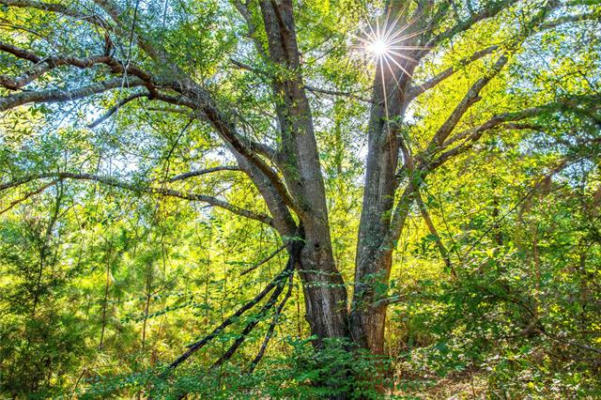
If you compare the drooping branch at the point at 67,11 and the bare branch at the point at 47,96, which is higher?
the drooping branch at the point at 67,11

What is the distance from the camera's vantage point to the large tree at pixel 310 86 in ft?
9.00

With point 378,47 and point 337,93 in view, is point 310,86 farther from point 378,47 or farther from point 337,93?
point 378,47

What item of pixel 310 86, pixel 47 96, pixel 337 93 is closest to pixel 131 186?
pixel 47 96

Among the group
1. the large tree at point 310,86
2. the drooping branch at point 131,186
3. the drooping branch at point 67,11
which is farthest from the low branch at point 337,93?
the drooping branch at point 67,11

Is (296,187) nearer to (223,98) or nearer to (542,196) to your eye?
(223,98)

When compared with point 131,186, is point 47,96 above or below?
below

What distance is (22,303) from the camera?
4887 mm

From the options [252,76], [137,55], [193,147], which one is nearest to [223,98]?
[252,76]

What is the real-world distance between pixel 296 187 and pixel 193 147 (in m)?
1.32

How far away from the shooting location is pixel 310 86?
18.8 ft

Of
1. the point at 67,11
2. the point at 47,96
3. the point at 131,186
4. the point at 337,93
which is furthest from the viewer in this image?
the point at 337,93

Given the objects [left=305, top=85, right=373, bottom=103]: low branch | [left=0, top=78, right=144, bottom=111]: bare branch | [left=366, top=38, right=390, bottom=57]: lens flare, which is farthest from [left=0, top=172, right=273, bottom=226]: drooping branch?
[left=366, top=38, right=390, bottom=57]: lens flare

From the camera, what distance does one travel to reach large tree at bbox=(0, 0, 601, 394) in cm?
274

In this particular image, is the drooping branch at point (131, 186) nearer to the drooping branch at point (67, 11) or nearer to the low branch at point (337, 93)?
the drooping branch at point (67, 11)
